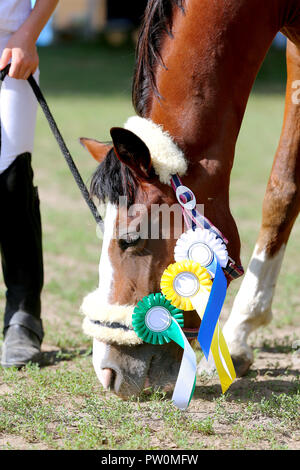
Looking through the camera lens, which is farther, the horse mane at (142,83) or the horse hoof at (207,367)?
the horse hoof at (207,367)

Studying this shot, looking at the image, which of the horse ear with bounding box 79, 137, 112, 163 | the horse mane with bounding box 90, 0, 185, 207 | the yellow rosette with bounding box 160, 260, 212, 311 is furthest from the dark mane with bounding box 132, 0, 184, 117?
the yellow rosette with bounding box 160, 260, 212, 311

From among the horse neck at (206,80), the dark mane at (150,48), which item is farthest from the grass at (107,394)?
the horse neck at (206,80)

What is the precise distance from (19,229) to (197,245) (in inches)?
48.2

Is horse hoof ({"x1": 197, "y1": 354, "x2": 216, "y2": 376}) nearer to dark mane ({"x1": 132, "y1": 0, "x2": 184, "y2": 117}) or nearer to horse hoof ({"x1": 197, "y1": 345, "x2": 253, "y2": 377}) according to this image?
horse hoof ({"x1": 197, "y1": 345, "x2": 253, "y2": 377})

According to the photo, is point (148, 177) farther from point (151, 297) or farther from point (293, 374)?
point (293, 374)

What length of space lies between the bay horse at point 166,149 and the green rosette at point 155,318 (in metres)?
0.03

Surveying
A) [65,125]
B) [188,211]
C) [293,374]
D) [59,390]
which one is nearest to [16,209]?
[59,390]

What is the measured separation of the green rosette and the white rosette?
0.61 ft

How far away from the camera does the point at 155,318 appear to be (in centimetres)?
250

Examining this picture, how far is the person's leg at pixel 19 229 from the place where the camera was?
3.14 m

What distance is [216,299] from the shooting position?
2.57 meters

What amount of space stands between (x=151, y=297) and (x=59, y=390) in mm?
702

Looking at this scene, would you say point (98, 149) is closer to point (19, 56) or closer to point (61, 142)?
point (61, 142)

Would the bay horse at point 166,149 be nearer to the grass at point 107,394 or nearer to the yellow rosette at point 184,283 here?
the yellow rosette at point 184,283
